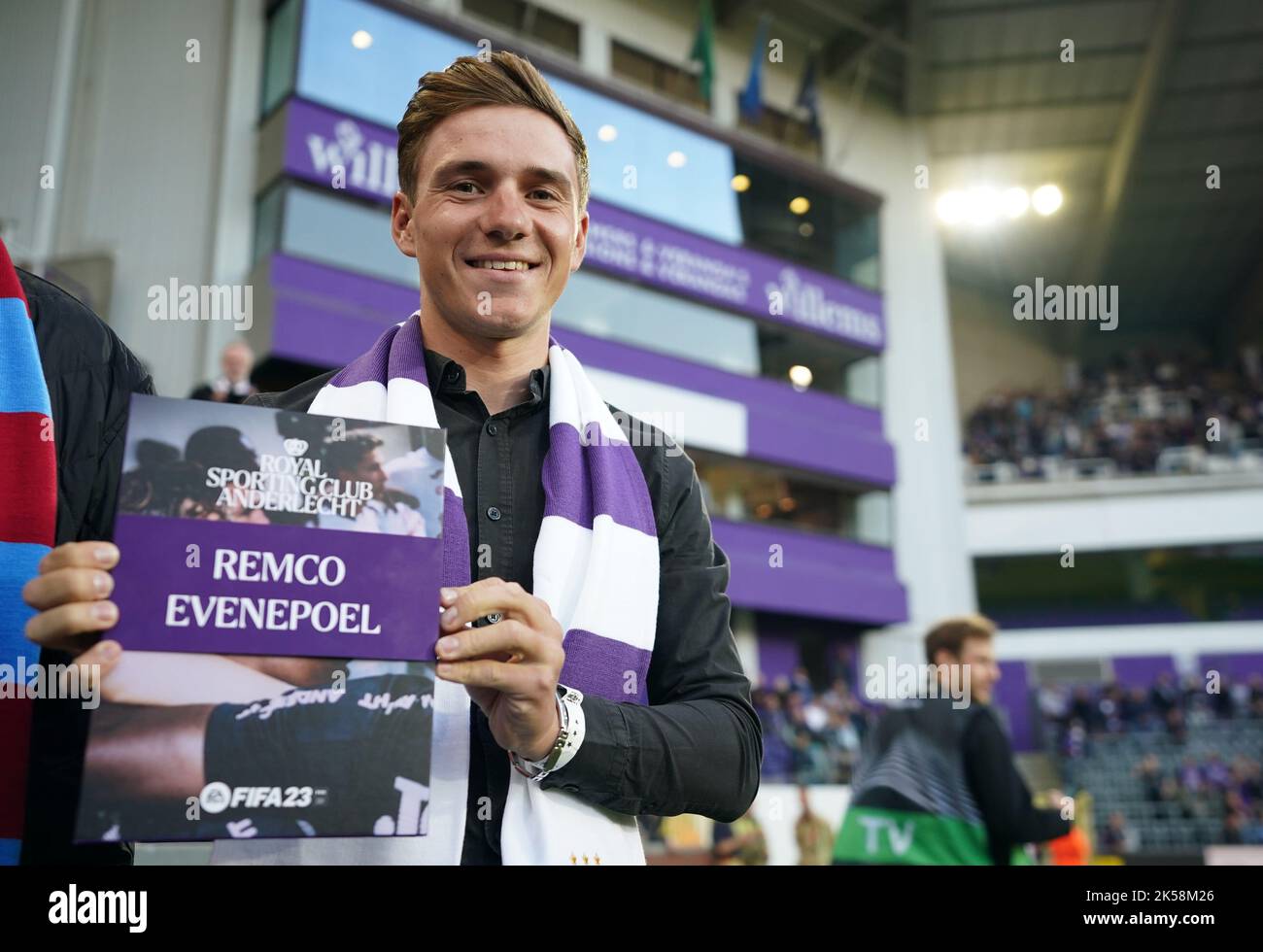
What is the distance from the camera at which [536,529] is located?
1407 millimetres

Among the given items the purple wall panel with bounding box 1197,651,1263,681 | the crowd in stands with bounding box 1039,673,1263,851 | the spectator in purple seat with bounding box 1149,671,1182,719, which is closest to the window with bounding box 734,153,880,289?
the crowd in stands with bounding box 1039,673,1263,851

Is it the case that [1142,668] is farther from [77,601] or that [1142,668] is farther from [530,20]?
[77,601]

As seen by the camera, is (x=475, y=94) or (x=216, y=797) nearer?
(x=216, y=797)

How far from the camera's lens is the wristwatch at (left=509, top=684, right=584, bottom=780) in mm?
1143

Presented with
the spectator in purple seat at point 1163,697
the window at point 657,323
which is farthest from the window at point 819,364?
the spectator in purple seat at point 1163,697

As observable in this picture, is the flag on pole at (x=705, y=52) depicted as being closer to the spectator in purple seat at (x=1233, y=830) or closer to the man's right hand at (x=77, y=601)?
the spectator in purple seat at (x=1233, y=830)

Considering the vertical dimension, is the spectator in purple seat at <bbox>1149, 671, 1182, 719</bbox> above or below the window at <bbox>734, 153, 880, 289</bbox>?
below

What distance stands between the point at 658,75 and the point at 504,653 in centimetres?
1712

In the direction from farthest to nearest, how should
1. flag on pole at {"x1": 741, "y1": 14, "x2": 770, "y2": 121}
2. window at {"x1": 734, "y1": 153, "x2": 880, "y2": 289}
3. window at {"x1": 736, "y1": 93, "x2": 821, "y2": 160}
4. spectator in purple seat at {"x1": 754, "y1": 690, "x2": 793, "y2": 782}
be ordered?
window at {"x1": 736, "y1": 93, "x2": 821, "y2": 160} → window at {"x1": 734, "y1": 153, "x2": 880, "y2": 289} → flag on pole at {"x1": 741, "y1": 14, "x2": 770, "y2": 121} → spectator in purple seat at {"x1": 754, "y1": 690, "x2": 793, "y2": 782}

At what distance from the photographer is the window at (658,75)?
54.3ft

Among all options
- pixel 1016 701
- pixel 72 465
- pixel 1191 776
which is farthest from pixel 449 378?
pixel 1016 701

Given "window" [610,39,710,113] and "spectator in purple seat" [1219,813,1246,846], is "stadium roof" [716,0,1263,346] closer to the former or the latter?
"window" [610,39,710,113]

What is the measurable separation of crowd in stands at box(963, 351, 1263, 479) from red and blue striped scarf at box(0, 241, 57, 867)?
2122 centimetres

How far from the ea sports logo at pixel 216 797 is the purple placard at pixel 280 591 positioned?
0.37 ft
